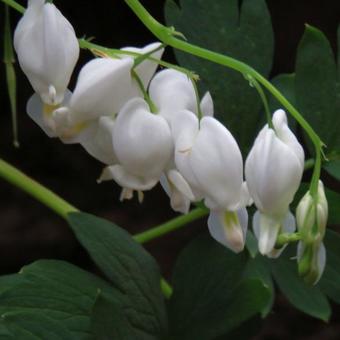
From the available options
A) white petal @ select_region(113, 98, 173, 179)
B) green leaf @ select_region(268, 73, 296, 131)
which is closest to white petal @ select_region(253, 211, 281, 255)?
white petal @ select_region(113, 98, 173, 179)

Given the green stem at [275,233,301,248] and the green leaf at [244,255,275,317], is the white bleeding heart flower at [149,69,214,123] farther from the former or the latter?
the green leaf at [244,255,275,317]

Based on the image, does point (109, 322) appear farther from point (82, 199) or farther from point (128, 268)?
point (82, 199)

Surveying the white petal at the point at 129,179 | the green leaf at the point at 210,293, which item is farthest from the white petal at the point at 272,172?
the green leaf at the point at 210,293

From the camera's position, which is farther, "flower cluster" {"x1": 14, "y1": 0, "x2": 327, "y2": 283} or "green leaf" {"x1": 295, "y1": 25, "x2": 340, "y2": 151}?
"green leaf" {"x1": 295, "y1": 25, "x2": 340, "y2": 151}

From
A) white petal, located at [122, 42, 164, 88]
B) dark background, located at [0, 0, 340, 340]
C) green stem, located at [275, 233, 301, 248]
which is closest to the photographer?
green stem, located at [275, 233, 301, 248]

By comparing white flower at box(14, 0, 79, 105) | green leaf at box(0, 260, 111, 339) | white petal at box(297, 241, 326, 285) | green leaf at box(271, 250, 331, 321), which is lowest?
green leaf at box(271, 250, 331, 321)

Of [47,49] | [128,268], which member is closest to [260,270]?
[128,268]

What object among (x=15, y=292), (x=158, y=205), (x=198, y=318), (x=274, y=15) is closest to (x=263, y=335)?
(x=158, y=205)
